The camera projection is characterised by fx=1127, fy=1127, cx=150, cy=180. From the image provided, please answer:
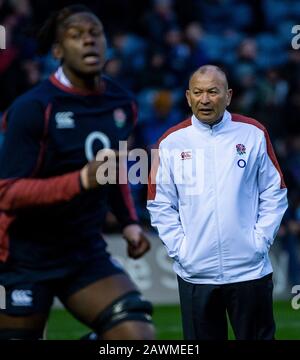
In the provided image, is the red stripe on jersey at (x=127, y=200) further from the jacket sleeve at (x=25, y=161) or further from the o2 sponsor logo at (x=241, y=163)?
the o2 sponsor logo at (x=241, y=163)

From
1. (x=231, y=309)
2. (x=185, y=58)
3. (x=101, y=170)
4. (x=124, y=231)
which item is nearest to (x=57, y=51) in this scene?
(x=124, y=231)

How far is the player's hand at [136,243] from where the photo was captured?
6.06 m

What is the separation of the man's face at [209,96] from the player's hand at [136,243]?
951 millimetres

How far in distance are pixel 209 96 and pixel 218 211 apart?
0.55m

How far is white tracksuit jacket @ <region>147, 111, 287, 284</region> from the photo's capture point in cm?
535

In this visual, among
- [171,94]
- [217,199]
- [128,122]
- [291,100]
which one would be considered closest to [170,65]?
[171,94]

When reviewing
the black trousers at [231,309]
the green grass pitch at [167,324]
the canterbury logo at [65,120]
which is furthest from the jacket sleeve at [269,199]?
the green grass pitch at [167,324]

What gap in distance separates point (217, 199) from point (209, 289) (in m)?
0.43

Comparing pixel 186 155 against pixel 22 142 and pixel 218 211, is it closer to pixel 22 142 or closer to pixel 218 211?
pixel 218 211

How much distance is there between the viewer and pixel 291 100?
13898 millimetres

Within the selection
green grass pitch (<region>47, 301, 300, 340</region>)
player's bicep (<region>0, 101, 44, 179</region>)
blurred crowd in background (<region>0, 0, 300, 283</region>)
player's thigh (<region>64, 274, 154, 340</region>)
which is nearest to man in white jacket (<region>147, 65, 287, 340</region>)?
player's thigh (<region>64, 274, 154, 340</region>)

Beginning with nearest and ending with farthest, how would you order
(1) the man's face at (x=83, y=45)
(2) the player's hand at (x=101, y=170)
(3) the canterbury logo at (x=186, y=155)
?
(2) the player's hand at (x=101, y=170) → (3) the canterbury logo at (x=186, y=155) → (1) the man's face at (x=83, y=45)

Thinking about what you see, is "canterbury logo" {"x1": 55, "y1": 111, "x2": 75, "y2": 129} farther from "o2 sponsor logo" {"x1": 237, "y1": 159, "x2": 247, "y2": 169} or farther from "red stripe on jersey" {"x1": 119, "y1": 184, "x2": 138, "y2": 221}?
"o2 sponsor logo" {"x1": 237, "y1": 159, "x2": 247, "y2": 169}
